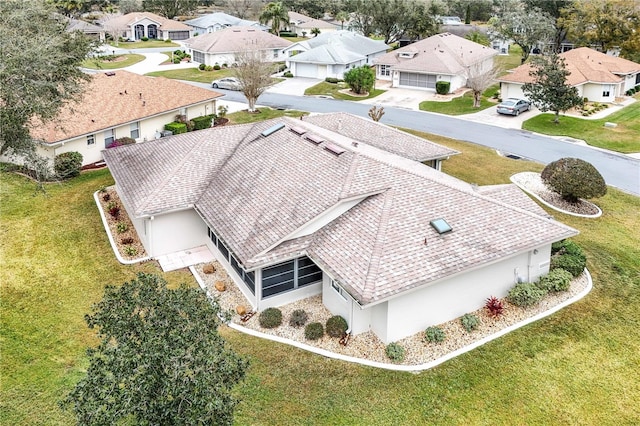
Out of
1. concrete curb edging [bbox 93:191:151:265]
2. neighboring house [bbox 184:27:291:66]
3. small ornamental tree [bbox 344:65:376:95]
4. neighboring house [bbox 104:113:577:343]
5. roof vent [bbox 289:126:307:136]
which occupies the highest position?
neighboring house [bbox 184:27:291:66]

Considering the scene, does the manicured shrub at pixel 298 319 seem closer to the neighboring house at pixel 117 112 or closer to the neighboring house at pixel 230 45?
the neighboring house at pixel 117 112

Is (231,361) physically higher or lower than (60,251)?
higher

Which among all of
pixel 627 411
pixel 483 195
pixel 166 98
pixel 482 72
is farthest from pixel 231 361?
pixel 482 72

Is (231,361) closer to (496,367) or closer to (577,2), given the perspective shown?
(496,367)

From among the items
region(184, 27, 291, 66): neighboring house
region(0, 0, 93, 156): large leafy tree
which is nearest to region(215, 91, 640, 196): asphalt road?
region(184, 27, 291, 66): neighboring house

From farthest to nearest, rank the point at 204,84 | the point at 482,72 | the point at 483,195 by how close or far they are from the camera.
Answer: the point at 204,84 → the point at 482,72 → the point at 483,195

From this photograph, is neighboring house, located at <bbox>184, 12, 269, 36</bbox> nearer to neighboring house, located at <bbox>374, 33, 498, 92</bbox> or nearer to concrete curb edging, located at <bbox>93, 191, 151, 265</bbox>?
neighboring house, located at <bbox>374, 33, 498, 92</bbox>

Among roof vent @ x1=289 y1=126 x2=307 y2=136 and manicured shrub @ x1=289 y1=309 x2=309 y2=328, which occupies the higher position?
roof vent @ x1=289 y1=126 x2=307 y2=136

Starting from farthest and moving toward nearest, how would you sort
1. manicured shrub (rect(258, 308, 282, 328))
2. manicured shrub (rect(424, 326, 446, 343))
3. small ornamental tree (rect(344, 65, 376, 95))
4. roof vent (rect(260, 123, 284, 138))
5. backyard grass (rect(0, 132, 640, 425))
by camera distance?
small ornamental tree (rect(344, 65, 376, 95)) → roof vent (rect(260, 123, 284, 138)) → manicured shrub (rect(258, 308, 282, 328)) → manicured shrub (rect(424, 326, 446, 343)) → backyard grass (rect(0, 132, 640, 425))

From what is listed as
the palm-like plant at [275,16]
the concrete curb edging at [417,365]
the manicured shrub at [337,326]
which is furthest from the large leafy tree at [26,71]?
the palm-like plant at [275,16]
